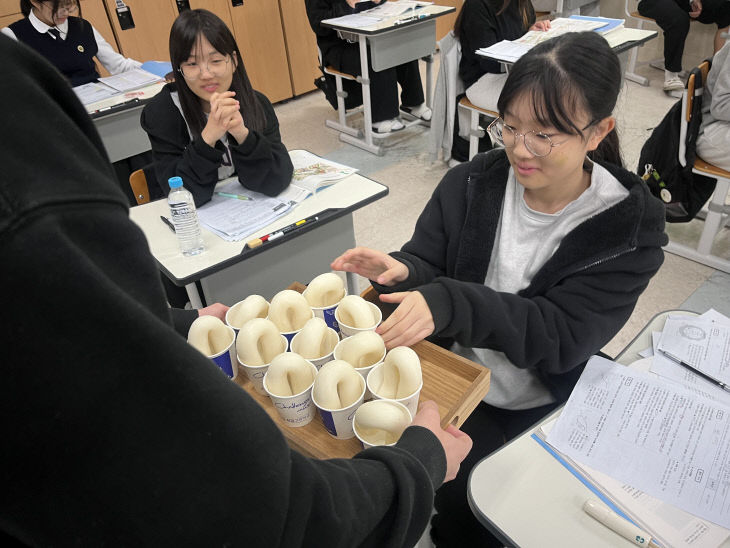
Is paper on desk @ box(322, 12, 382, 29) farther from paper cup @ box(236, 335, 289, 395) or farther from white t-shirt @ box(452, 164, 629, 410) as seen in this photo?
paper cup @ box(236, 335, 289, 395)

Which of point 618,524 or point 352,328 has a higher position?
point 352,328

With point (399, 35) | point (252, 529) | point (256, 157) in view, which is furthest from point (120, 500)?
point (399, 35)

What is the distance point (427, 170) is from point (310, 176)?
1929 millimetres

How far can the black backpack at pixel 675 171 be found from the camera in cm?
238

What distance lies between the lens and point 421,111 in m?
4.48

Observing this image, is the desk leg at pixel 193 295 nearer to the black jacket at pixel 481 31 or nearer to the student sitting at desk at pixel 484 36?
the student sitting at desk at pixel 484 36

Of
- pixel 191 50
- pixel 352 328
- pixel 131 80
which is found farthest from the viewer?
pixel 131 80

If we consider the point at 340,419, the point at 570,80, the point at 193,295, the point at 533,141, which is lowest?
the point at 193,295

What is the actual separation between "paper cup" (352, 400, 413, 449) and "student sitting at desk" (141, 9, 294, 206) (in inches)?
46.6

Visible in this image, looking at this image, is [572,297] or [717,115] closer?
[572,297]

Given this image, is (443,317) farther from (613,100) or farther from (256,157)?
(256,157)

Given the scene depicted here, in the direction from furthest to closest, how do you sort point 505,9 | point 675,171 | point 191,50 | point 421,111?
point 421,111 < point 505,9 < point 675,171 < point 191,50

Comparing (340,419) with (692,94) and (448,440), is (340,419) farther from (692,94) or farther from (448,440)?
(692,94)

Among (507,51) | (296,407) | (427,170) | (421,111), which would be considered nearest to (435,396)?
(296,407)
